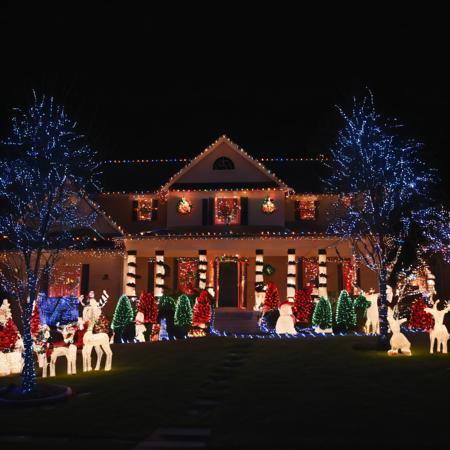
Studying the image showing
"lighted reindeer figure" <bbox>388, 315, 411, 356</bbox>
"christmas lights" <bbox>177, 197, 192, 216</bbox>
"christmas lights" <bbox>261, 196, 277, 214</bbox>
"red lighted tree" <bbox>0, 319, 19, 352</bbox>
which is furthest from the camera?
"christmas lights" <bbox>177, 197, 192, 216</bbox>

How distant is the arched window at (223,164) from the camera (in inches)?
1161

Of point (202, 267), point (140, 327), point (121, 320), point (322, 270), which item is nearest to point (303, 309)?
point (322, 270)

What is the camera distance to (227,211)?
29.3m

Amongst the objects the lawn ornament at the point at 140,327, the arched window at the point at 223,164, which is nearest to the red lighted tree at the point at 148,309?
the lawn ornament at the point at 140,327

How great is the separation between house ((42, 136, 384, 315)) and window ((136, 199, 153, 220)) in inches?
2.1

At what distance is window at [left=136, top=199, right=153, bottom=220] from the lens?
3065 centimetres

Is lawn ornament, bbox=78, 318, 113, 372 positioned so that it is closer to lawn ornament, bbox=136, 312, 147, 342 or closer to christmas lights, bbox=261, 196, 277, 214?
lawn ornament, bbox=136, 312, 147, 342

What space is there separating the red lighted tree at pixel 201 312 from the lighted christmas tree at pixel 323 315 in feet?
13.4

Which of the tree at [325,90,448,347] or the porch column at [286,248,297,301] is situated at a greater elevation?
the tree at [325,90,448,347]

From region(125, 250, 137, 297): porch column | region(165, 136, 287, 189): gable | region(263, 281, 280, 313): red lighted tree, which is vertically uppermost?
region(165, 136, 287, 189): gable

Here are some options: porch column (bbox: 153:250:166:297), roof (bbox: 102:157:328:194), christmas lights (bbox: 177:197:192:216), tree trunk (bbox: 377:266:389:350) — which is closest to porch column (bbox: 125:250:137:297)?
porch column (bbox: 153:250:166:297)

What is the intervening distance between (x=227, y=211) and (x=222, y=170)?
6.86ft

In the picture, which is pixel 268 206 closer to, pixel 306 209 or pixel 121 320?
pixel 306 209

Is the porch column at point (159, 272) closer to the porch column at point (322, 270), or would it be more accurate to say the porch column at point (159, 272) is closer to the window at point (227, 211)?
the window at point (227, 211)
